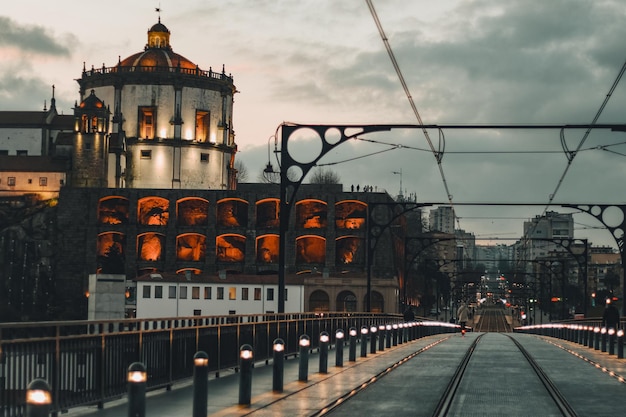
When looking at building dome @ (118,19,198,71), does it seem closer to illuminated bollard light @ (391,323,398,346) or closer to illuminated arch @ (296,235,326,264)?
illuminated arch @ (296,235,326,264)

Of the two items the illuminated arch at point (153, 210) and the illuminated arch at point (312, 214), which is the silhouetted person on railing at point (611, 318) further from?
the illuminated arch at point (153, 210)

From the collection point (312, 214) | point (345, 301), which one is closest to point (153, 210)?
point (312, 214)

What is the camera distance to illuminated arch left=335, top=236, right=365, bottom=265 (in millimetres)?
143875

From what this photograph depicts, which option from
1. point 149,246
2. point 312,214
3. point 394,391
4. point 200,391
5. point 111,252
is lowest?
point 394,391

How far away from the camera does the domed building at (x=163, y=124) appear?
164m

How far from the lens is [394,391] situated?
2142 centimetres

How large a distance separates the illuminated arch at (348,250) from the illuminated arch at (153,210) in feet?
78.4

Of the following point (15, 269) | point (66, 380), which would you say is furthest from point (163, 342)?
point (15, 269)

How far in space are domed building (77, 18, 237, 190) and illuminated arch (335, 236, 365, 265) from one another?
1116 inches

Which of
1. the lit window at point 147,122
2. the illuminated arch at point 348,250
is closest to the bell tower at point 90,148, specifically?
the lit window at point 147,122

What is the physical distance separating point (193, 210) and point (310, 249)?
56.3 ft

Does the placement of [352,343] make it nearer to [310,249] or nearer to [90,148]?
[310,249]

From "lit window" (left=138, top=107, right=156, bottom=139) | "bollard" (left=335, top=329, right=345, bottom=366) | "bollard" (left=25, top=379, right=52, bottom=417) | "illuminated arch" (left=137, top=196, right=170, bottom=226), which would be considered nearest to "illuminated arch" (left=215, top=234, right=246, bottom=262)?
"illuminated arch" (left=137, top=196, right=170, bottom=226)

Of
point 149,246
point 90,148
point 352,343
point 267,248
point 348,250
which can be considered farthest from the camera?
point 90,148
